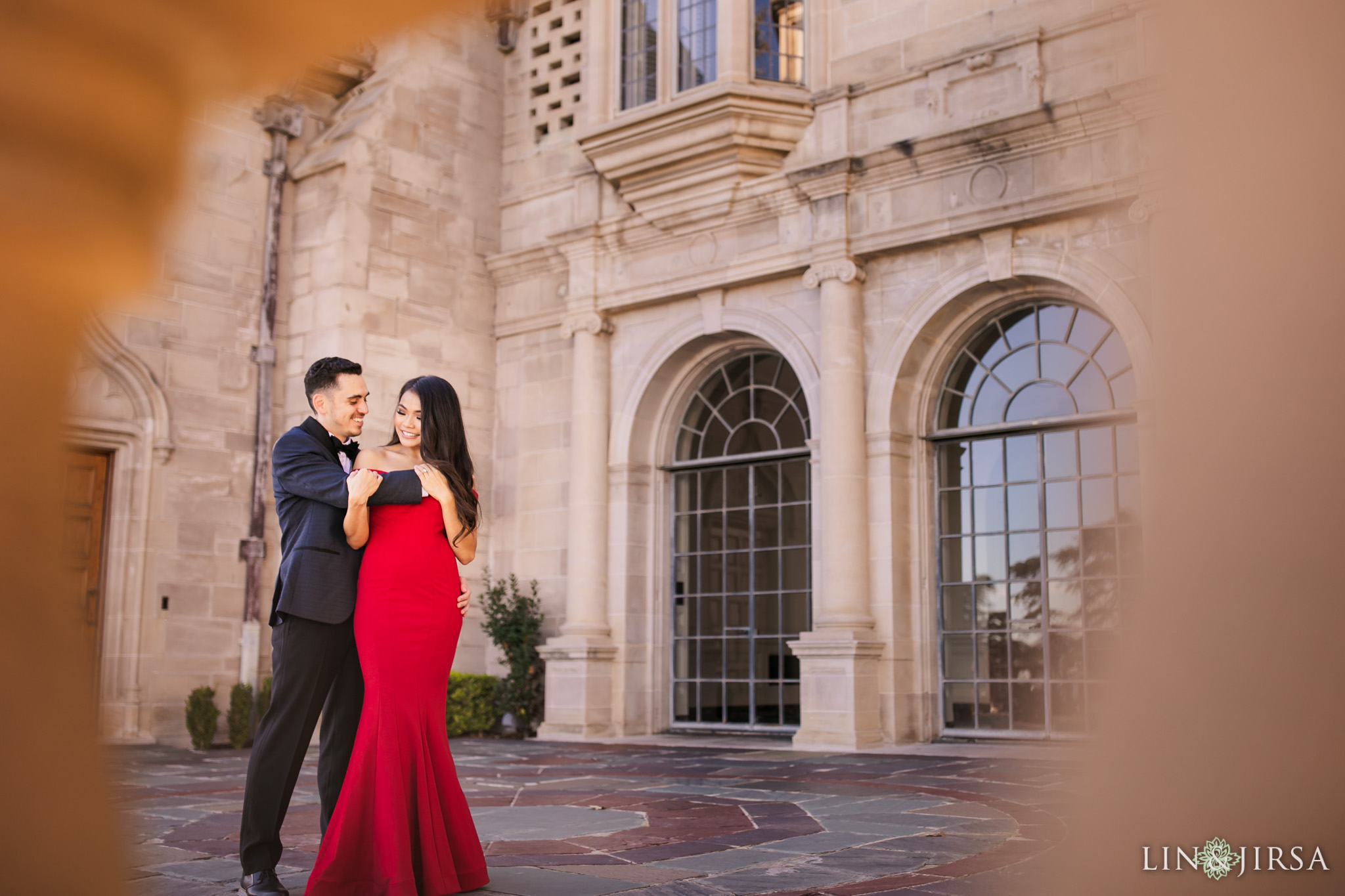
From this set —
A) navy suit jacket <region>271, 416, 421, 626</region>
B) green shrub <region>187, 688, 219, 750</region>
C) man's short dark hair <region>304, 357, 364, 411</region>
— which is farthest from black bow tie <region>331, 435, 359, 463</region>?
green shrub <region>187, 688, 219, 750</region>

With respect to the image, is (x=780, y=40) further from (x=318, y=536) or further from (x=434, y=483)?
(x=318, y=536)

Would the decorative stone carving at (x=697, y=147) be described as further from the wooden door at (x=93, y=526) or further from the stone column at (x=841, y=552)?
the wooden door at (x=93, y=526)

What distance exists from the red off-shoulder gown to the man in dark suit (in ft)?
0.31

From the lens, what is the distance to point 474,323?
49.0 ft

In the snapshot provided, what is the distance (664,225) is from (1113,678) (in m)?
12.7

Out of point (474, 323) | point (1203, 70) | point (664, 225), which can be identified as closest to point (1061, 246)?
point (664, 225)

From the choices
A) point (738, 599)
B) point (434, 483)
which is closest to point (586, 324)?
point (738, 599)

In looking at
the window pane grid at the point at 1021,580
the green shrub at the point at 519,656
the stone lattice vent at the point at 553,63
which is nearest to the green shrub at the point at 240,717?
the green shrub at the point at 519,656

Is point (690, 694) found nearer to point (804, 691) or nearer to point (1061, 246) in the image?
point (804, 691)

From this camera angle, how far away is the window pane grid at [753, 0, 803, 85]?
1266 cm

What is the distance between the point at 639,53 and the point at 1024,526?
22.3 feet

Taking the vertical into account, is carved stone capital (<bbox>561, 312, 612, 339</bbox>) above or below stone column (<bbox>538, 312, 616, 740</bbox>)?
above

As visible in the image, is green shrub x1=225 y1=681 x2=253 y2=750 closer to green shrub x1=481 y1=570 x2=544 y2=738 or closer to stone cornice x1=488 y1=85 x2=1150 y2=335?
green shrub x1=481 y1=570 x2=544 y2=738

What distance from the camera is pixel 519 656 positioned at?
1356cm
